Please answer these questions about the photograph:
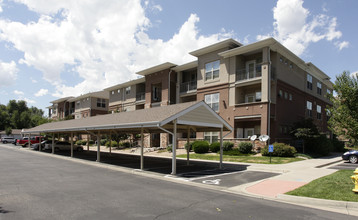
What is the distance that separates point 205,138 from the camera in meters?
29.7

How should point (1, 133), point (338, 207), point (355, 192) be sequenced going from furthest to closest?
point (1, 133) → point (355, 192) → point (338, 207)

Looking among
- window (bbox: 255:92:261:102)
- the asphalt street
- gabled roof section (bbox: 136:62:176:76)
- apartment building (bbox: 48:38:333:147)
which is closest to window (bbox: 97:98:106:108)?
gabled roof section (bbox: 136:62:176:76)

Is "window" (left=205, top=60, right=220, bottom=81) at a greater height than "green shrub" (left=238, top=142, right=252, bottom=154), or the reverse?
"window" (left=205, top=60, right=220, bottom=81)

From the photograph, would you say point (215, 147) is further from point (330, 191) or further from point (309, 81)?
point (309, 81)

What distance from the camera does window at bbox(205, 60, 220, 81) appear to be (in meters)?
29.3

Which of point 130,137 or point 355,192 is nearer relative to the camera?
point 355,192

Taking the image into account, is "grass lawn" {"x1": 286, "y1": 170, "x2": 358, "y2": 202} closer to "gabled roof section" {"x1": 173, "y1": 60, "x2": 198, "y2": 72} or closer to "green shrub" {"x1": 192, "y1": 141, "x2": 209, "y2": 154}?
"green shrub" {"x1": 192, "y1": 141, "x2": 209, "y2": 154}

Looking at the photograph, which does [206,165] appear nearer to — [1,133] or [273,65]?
[273,65]

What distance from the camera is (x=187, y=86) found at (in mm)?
34094

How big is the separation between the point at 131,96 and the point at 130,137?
7.49 m

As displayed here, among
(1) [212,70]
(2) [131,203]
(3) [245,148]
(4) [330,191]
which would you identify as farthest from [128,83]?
(4) [330,191]

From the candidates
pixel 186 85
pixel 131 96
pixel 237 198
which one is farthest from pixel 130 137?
pixel 237 198

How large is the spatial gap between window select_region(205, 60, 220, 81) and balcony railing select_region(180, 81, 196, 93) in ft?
12.3

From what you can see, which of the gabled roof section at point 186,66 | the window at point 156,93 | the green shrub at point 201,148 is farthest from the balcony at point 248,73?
the window at point 156,93
